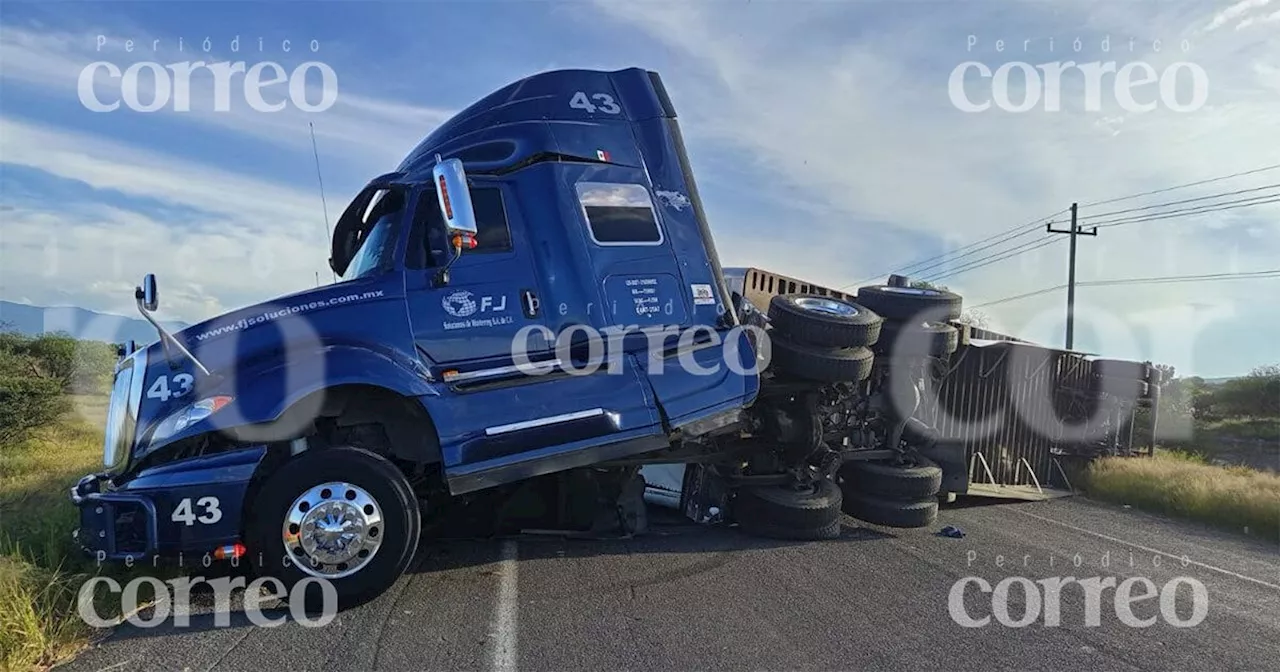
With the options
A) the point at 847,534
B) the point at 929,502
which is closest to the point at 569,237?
the point at 847,534

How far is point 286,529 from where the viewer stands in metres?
5.21

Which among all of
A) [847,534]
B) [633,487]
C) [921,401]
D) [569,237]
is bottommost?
[847,534]

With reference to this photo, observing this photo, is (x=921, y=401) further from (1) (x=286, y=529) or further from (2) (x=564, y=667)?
(1) (x=286, y=529)

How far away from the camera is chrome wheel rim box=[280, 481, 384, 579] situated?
525 centimetres

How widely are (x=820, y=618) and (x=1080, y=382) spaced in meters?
7.76

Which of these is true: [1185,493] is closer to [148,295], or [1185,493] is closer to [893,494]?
[893,494]

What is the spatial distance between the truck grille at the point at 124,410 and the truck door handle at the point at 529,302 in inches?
96.1

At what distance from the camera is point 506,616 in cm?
524

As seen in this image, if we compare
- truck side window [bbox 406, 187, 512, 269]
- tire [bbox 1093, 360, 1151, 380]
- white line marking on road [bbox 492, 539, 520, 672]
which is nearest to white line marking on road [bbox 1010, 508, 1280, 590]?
tire [bbox 1093, 360, 1151, 380]

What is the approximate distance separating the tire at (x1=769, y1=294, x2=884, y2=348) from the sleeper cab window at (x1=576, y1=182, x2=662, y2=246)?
1.69 meters

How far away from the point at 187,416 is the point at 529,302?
225cm

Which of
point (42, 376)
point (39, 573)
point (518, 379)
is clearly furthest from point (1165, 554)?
point (42, 376)

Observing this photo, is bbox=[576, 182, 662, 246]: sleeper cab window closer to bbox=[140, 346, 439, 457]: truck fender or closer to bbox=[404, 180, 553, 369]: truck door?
bbox=[404, 180, 553, 369]: truck door
